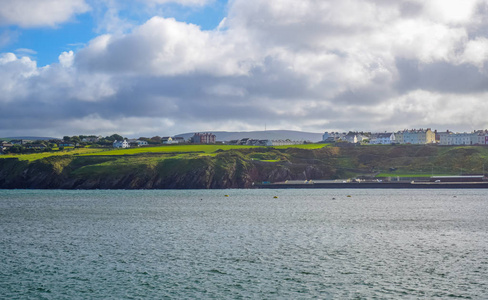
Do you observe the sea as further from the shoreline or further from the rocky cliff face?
the rocky cliff face

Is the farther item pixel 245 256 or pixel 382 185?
pixel 382 185

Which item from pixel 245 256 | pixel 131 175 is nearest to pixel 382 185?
pixel 131 175

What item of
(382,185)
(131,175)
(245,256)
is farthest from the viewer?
(131,175)

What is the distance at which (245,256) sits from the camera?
48.7m

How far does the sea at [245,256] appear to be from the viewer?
36.5 meters

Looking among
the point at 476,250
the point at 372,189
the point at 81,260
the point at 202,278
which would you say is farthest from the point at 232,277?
the point at 372,189

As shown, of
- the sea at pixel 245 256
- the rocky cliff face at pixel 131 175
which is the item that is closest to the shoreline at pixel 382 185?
the rocky cliff face at pixel 131 175

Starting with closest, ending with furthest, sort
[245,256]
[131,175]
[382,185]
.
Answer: [245,256], [382,185], [131,175]

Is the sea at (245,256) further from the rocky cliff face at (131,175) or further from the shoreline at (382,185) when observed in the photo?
the rocky cliff face at (131,175)

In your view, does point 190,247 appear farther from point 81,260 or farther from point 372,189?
point 372,189

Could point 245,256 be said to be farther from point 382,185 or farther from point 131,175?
point 131,175

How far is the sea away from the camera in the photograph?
36.5 meters

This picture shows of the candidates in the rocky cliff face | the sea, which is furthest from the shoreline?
the sea

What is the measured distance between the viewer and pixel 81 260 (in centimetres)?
4741
